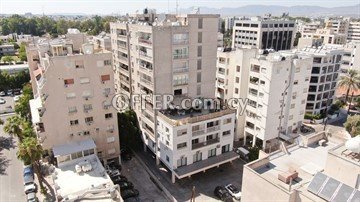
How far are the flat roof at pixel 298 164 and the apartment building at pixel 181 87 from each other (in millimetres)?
14014

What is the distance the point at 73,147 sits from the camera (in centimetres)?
4175

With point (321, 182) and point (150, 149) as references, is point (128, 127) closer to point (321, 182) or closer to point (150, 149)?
point (150, 149)

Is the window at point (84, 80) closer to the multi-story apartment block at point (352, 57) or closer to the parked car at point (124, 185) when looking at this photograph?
the parked car at point (124, 185)

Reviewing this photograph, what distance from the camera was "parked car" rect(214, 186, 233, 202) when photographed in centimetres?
3984

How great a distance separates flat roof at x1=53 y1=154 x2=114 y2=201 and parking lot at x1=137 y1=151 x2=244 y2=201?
35.5 ft

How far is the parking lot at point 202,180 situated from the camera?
136 ft

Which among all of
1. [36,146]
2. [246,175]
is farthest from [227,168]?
[36,146]

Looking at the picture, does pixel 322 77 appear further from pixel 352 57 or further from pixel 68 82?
pixel 68 82

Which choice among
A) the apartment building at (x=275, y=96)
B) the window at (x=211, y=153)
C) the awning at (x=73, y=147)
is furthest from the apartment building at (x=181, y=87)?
the awning at (x=73, y=147)

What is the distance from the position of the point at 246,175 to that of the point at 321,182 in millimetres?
6790

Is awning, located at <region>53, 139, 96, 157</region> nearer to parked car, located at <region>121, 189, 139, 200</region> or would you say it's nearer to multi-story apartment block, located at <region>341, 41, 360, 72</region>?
parked car, located at <region>121, 189, 139, 200</region>

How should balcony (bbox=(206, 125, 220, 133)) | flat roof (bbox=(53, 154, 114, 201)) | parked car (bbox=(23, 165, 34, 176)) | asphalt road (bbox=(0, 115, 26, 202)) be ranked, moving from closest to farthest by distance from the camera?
flat roof (bbox=(53, 154, 114, 201)) → asphalt road (bbox=(0, 115, 26, 202)) → balcony (bbox=(206, 125, 220, 133)) → parked car (bbox=(23, 165, 34, 176))

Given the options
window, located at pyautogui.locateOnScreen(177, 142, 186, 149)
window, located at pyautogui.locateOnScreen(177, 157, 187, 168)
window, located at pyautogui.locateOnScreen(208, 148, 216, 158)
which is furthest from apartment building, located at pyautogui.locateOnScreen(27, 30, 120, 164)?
window, located at pyautogui.locateOnScreen(208, 148, 216, 158)

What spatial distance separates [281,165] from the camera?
2930 centimetres
